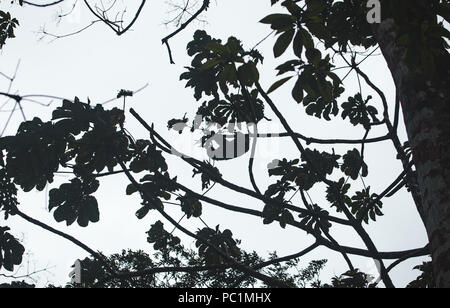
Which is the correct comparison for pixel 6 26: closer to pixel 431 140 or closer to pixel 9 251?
pixel 9 251

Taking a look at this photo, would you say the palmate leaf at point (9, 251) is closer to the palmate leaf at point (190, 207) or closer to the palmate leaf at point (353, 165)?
the palmate leaf at point (190, 207)

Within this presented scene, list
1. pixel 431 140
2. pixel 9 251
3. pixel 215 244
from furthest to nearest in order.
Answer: pixel 215 244
pixel 9 251
pixel 431 140

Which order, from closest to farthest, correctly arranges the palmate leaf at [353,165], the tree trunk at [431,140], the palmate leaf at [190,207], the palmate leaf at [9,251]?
the tree trunk at [431,140]
the palmate leaf at [9,251]
the palmate leaf at [190,207]
the palmate leaf at [353,165]

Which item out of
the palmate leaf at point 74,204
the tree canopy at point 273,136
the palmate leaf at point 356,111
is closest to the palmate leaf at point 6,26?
the tree canopy at point 273,136

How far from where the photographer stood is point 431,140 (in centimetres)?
131

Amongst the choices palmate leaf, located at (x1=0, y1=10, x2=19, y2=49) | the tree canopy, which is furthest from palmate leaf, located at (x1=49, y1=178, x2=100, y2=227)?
palmate leaf, located at (x1=0, y1=10, x2=19, y2=49)

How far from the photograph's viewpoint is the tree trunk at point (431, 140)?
3.83 feet

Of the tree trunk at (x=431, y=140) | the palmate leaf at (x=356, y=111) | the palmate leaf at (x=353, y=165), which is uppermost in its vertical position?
the palmate leaf at (x=356, y=111)

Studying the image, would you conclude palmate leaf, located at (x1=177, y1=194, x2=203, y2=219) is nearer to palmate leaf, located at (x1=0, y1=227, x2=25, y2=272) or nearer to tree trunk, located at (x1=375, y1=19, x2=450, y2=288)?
palmate leaf, located at (x1=0, y1=227, x2=25, y2=272)

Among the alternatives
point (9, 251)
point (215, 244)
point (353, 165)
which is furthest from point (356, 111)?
point (9, 251)
